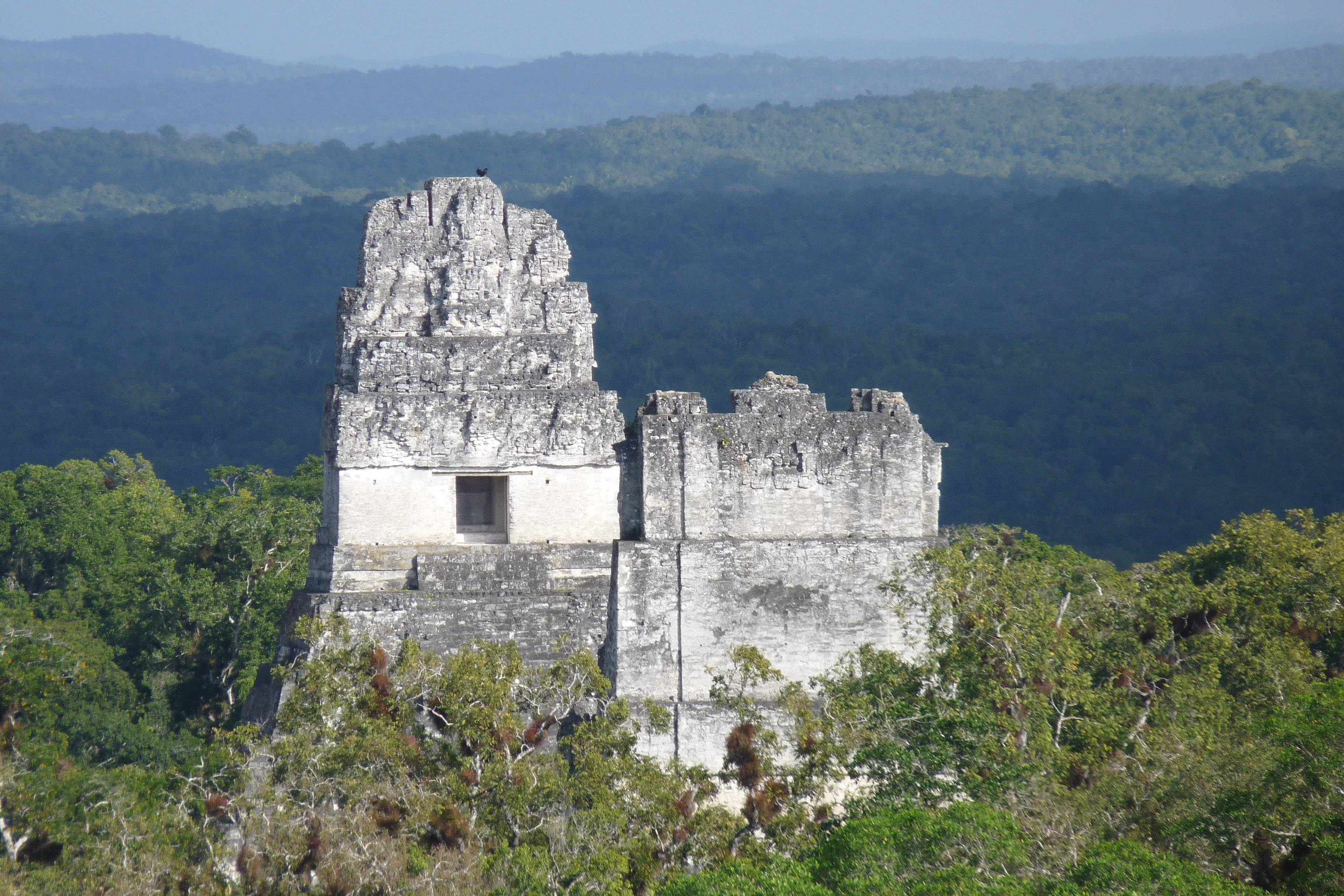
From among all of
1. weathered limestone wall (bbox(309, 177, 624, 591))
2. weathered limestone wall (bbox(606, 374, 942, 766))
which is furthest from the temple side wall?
weathered limestone wall (bbox(309, 177, 624, 591))

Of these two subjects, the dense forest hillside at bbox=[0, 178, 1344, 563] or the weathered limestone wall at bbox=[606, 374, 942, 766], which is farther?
the dense forest hillside at bbox=[0, 178, 1344, 563]

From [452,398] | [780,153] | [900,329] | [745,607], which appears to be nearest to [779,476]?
[745,607]

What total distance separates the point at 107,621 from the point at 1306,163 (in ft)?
266

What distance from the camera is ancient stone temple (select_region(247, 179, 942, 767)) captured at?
17.5 metres

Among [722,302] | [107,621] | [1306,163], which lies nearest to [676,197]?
[722,302]

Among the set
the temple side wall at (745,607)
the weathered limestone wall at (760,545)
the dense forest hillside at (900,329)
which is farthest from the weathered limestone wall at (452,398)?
the dense forest hillside at (900,329)

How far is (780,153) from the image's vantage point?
127 m

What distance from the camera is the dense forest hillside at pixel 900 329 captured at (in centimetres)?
6338

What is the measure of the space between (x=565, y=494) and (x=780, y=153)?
110 metres

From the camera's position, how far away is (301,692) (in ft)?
53.2

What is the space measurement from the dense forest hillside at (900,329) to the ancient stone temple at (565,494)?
35833 millimetres

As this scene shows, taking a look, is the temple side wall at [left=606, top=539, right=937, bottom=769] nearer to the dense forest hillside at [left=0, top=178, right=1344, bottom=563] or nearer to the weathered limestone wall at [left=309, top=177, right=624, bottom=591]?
the weathered limestone wall at [left=309, top=177, right=624, bottom=591]

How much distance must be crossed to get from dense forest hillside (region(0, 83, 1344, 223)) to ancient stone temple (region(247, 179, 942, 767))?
8455 cm

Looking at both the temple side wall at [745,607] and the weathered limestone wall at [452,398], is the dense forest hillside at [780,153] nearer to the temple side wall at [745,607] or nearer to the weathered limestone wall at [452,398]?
the weathered limestone wall at [452,398]
